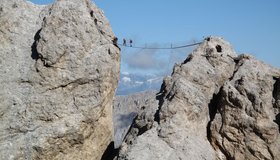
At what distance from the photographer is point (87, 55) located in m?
20.9

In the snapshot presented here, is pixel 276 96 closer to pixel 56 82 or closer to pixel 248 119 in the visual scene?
pixel 248 119

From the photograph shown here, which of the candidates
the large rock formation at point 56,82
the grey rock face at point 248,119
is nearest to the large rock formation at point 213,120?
the grey rock face at point 248,119

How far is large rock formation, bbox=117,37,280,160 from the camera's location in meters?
18.3

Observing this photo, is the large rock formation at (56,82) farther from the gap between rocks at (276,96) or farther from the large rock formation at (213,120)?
the gap between rocks at (276,96)

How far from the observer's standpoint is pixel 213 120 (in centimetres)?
2006

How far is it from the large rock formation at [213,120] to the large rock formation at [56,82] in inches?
87.6

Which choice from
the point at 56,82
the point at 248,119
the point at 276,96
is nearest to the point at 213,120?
Result: the point at 248,119

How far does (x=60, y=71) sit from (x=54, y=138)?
310 centimetres

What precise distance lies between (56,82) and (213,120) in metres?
7.30

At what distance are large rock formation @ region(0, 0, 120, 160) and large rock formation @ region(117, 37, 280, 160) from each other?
2.23m

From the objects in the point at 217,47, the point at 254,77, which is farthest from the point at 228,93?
the point at 217,47

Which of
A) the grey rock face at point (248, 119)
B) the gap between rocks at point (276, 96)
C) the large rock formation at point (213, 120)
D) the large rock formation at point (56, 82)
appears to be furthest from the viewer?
the large rock formation at point (56, 82)

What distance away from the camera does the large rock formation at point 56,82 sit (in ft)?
64.3

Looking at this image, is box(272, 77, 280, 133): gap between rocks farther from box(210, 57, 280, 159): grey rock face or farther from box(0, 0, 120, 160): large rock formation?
box(0, 0, 120, 160): large rock formation
